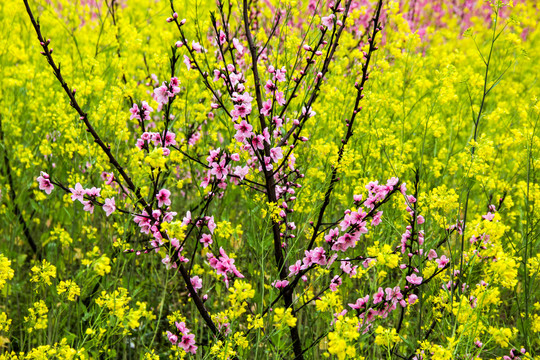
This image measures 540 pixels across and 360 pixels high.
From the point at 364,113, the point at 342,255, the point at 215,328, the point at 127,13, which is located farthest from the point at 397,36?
the point at 127,13

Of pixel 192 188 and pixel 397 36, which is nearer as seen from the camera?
pixel 397 36

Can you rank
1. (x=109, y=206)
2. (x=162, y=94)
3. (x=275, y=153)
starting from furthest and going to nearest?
(x=275, y=153) → (x=162, y=94) → (x=109, y=206)

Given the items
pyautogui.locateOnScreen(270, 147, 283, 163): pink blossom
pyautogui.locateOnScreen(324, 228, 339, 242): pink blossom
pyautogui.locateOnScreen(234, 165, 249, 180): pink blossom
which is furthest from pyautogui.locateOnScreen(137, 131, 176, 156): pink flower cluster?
pyautogui.locateOnScreen(324, 228, 339, 242): pink blossom

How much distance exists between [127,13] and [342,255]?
4439 mm

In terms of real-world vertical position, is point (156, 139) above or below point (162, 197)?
above

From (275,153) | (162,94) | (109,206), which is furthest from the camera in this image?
(275,153)

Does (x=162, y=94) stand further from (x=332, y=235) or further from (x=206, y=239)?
(x=332, y=235)

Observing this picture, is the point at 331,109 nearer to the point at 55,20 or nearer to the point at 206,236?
the point at 206,236

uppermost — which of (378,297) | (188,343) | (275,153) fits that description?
(275,153)

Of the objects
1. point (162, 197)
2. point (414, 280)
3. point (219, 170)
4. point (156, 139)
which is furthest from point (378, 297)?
point (156, 139)

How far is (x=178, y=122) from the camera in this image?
10.8 feet

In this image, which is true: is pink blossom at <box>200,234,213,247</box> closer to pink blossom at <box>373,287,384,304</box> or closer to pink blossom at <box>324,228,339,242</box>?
pink blossom at <box>324,228,339,242</box>

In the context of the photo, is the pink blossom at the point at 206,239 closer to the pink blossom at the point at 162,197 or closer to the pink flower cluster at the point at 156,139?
the pink blossom at the point at 162,197

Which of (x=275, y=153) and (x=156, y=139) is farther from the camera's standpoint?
(x=275, y=153)
